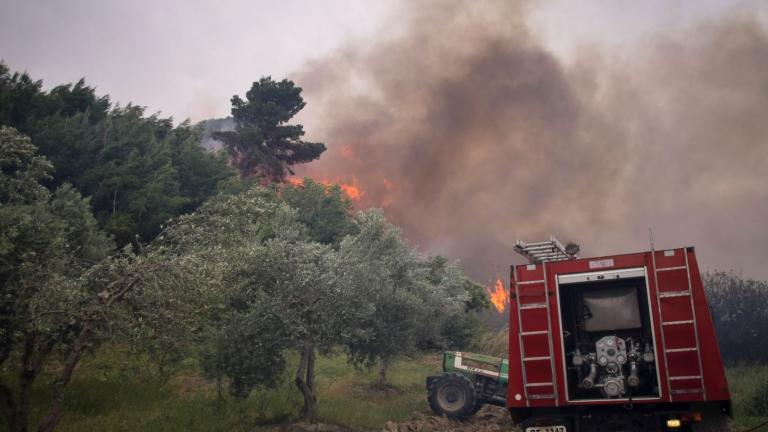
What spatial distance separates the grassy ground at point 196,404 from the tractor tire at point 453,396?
65.3 inches

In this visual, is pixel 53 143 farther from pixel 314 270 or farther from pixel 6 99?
pixel 314 270

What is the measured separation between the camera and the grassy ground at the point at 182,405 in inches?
789

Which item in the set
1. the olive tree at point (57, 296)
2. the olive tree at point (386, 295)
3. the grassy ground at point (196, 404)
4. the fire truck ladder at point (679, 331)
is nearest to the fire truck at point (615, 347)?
the fire truck ladder at point (679, 331)

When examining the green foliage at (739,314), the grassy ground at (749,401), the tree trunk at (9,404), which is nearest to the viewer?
the tree trunk at (9,404)

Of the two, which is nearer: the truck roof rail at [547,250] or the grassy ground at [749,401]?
the truck roof rail at [547,250]

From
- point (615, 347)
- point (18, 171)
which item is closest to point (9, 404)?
point (18, 171)

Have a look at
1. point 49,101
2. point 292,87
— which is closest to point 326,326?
point 49,101

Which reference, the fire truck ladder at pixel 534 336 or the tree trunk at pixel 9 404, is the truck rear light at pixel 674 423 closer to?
the fire truck ladder at pixel 534 336

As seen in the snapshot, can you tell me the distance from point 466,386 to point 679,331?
13272mm

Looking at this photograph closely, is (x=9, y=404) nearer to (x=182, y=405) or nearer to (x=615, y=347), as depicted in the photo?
(x=182, y=405)

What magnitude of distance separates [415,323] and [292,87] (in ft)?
187

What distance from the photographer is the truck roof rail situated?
1420cm

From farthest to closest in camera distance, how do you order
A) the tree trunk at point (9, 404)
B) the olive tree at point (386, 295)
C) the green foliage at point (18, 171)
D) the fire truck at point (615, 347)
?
the olive tree at point (386, 295)
the green foliage at point (18, 171)
the tree trunk at point (9, 404)
the fire truck at point (615, 347)

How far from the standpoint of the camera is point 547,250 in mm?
14602
